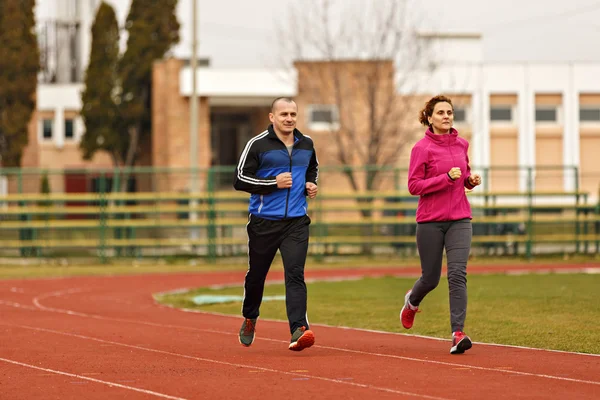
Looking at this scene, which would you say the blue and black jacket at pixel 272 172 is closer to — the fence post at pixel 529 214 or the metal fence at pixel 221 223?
the metal fence at pixel 221 223

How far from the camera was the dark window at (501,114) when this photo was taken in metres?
52.7

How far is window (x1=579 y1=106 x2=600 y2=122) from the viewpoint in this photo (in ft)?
173

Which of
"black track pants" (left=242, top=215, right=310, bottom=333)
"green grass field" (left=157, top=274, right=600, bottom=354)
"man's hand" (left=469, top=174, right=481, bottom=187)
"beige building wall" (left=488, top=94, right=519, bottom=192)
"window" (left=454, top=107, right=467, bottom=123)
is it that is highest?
"window" (left=454, top=107, right=467, bottom=123)

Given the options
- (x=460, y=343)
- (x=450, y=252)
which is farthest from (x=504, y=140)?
(x=460, y=343)

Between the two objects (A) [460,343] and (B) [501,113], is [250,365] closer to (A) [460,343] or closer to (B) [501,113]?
(A) [460,343]

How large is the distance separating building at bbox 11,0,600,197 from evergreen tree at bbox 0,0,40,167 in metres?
5.16

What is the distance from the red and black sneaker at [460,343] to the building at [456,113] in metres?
32.7

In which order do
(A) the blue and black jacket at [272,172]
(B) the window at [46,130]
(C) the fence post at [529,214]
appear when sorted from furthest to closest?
(B) the window at [46,130], (C) the fence post at [529,214], (A) the blue and black jacket at [272,172]

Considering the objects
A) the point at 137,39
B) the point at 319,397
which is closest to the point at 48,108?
the point at 137,39

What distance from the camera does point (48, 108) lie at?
60.1 meters

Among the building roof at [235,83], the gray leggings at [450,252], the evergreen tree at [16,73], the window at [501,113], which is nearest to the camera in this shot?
the gray leggings at [450,252]

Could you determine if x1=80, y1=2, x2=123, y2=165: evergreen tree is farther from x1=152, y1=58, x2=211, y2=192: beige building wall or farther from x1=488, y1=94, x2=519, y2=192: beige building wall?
x1=488, y1=94, x2=519, y2=192: beige building wall

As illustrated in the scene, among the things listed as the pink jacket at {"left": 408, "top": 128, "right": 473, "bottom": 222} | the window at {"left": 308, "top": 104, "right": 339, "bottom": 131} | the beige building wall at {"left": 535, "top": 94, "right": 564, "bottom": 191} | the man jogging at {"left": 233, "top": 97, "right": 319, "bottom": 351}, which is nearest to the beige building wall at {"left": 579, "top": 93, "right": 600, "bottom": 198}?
the beige building wall at {"left": 535, "top": 94, "right": 564, "bottom": 191}

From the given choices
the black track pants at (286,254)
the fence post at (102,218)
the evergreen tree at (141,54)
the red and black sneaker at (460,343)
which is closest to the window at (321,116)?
the evergreen tree at (141,54)
